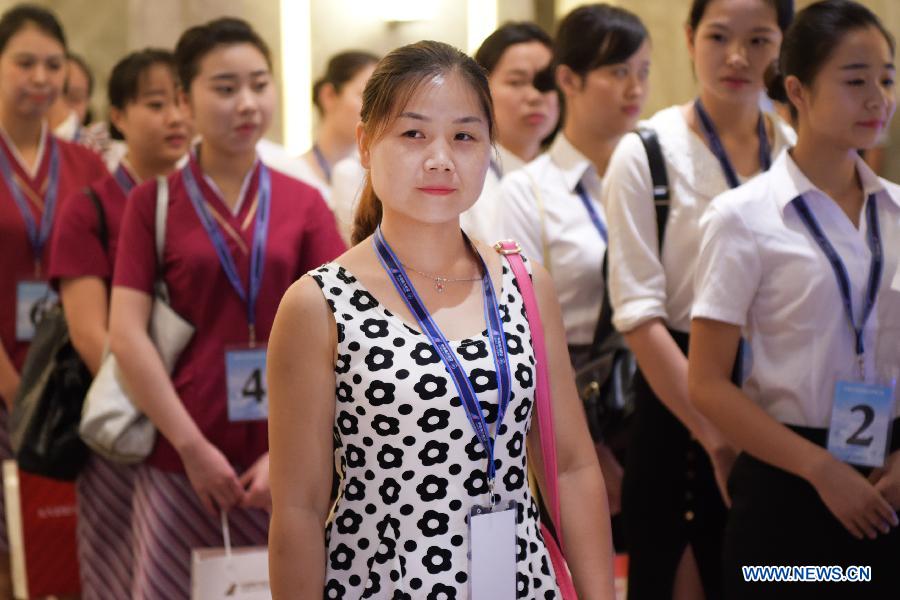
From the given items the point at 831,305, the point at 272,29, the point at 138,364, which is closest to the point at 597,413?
the point at 831,305

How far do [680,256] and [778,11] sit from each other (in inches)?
26.4

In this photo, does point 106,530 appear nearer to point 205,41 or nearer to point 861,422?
point 205,41

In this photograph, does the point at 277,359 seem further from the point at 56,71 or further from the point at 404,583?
the point at 56,71

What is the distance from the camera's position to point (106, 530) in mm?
3908

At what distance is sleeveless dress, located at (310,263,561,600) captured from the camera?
2.13 metres

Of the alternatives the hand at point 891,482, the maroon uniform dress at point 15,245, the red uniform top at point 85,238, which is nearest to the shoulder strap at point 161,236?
the red uniform top at point 85,238

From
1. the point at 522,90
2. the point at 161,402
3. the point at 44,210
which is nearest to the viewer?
the point at 161,402

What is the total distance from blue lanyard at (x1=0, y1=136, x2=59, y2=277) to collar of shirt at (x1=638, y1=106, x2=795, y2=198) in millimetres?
2432

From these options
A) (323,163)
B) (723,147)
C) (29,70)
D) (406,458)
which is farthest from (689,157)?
(323,163)

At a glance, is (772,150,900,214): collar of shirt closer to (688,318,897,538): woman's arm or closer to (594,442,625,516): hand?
(688,318,897,538): woman's arm

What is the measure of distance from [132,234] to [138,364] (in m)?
0.34

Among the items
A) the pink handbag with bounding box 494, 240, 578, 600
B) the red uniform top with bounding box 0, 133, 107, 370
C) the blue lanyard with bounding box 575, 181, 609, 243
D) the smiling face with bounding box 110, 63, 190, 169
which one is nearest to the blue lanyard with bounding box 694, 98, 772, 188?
Answer: the blue lanyard with bounding box 575, 181, 609, 243

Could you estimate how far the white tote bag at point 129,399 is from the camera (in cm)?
340

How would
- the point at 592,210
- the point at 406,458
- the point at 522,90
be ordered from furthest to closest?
the point at 522,90, the point at 592,210, the point at 406,458
